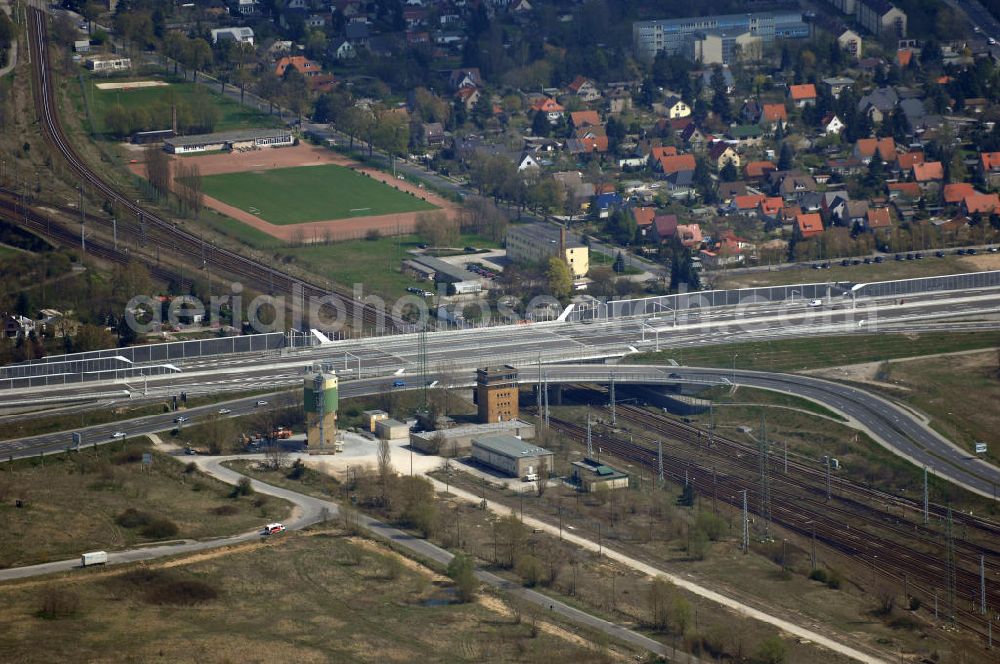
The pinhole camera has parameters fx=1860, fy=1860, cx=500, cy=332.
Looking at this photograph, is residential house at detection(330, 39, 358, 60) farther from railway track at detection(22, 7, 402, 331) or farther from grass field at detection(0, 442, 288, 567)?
grass field at detection(0, 442, 288, 567)

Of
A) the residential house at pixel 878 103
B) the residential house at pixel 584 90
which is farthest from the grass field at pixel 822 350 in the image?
the residential house at pixel 584 90

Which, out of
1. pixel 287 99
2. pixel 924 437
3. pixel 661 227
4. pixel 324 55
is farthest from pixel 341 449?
pixel 324 55

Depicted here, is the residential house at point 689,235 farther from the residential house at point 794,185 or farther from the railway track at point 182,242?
the railway track at point 182,242

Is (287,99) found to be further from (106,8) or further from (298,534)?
(298,534)

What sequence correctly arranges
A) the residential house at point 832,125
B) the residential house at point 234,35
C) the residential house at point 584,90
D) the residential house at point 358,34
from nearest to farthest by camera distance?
the residential house at point 832,125 < the residential house at point 584,90 < the residential house at point 234,35 < the residential house at point 358,34

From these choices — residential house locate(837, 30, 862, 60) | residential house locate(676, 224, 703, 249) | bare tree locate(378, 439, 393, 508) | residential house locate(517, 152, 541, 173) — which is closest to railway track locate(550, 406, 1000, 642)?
bare tree locate(378, 439, 393, 508)
